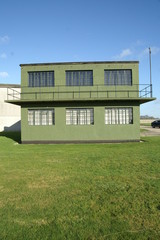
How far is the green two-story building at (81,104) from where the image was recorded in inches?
727

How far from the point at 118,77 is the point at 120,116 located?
4.21m

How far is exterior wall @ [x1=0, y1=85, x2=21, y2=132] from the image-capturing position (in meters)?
33.0

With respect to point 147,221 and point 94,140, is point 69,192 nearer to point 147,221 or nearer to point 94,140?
point 147,221

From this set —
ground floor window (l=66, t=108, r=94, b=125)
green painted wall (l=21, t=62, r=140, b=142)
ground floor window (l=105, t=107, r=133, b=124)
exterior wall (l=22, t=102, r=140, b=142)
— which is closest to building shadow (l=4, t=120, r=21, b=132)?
green painted wall (l=21, t=62, r=140, b=142)

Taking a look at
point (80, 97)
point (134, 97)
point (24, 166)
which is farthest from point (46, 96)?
point (24, 166)

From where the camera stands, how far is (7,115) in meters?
33.5

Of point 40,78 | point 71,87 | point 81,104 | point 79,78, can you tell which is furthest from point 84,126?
point 40,78

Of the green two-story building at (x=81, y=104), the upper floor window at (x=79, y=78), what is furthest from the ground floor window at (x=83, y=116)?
the upper floor window at (x=79, y=78)

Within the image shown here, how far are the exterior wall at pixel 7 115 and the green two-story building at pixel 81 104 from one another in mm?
16207

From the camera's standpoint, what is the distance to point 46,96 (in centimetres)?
1884

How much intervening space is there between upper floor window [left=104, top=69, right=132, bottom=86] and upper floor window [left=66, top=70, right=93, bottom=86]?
1724mm

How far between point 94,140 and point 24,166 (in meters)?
10.5

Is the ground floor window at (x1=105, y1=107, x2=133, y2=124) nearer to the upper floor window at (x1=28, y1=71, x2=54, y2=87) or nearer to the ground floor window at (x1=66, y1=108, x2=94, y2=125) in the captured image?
the ground floor window at (x1=66, y1=108, x2=94, y2=125)

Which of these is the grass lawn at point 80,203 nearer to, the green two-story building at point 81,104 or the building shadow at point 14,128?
the green two-story building at point 81,104
